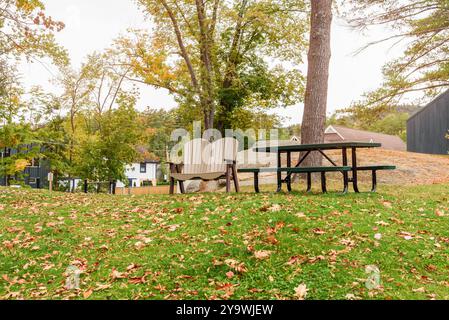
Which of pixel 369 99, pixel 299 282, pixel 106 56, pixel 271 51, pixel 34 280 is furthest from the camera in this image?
pixel 106 56

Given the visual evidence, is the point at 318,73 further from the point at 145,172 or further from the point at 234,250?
the point at 145,172

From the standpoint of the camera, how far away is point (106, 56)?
85.5 ft

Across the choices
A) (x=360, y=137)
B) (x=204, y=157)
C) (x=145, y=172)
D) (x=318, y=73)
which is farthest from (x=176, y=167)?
(x=145, y=172)

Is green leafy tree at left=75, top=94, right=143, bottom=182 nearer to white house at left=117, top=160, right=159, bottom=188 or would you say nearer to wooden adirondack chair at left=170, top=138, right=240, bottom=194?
wooden adirondack chair at left=170, top=138, right=240, bottom=194

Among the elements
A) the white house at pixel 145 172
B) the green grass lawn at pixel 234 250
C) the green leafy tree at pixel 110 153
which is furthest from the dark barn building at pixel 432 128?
the white house at pixel 145 172

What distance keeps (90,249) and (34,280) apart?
2.70ft

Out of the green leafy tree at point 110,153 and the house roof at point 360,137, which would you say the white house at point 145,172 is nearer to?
the house roof at point 360,137

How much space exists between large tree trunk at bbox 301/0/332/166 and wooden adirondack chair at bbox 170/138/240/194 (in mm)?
2797

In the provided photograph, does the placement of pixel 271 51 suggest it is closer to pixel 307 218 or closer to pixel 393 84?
pixel 393 84

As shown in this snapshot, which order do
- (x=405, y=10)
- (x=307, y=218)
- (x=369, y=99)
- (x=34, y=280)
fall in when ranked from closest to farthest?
1. (x=34, y=280)
2. (x=307, y=218)
3. (x=405, y=10)
4. (x=369, y=99)

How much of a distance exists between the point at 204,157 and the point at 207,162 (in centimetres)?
Result: 16

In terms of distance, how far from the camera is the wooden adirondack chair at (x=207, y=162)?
8.82m

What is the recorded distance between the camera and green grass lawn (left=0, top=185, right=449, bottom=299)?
442 centimetres
